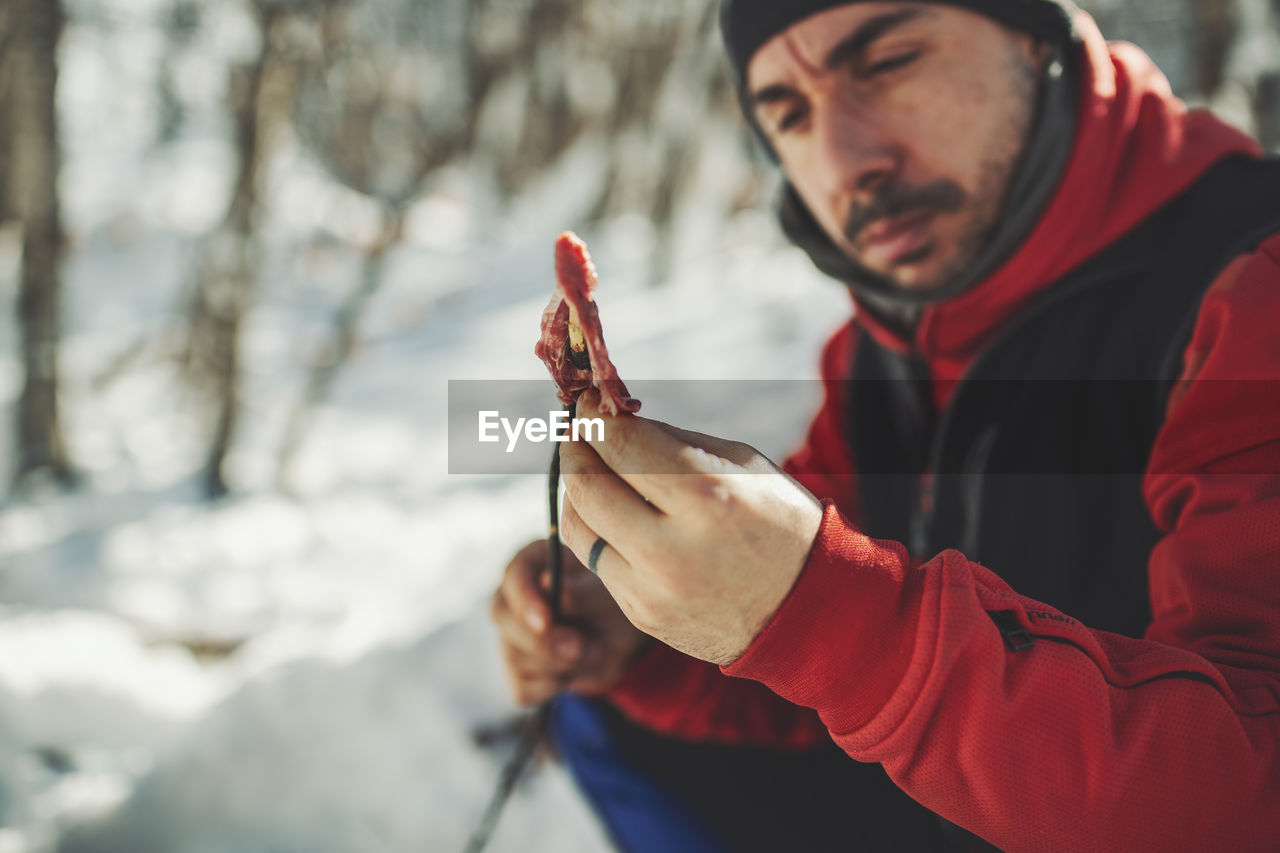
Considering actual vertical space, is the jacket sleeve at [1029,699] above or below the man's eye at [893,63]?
below

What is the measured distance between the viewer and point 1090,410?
1.21 meters

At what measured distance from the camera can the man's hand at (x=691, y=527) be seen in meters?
0.70

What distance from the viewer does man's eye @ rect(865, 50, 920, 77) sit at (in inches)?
53.6

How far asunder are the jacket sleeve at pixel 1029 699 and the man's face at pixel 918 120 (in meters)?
0.76

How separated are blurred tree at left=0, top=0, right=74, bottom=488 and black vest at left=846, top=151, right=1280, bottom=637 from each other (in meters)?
5.01

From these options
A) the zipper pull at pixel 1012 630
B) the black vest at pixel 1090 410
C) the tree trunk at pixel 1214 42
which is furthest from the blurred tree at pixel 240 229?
the tree trunk at pixel 1214 42

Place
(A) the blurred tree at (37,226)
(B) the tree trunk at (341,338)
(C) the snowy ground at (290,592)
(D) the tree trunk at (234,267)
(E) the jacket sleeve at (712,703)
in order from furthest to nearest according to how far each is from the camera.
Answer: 1. (B) the tree trunk at (341,338)
2. (D) the tree trunk at (234,267)
3. (A) the blurred tree at (37,226)
4. (C) the snowy ground at (290,592)
5. (E) the jacket sleeve at (712,703)

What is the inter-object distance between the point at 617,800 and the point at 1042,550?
1.14 m

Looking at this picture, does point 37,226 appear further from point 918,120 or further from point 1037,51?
point 1037,51

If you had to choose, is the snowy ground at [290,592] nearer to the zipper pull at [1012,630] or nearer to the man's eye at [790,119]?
the zipper pull at [1012,630]

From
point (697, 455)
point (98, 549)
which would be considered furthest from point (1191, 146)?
point (98, 549)

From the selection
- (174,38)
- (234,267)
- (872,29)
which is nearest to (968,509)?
(872,29)

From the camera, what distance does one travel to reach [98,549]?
3.96m

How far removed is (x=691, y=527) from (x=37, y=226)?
517 cm
